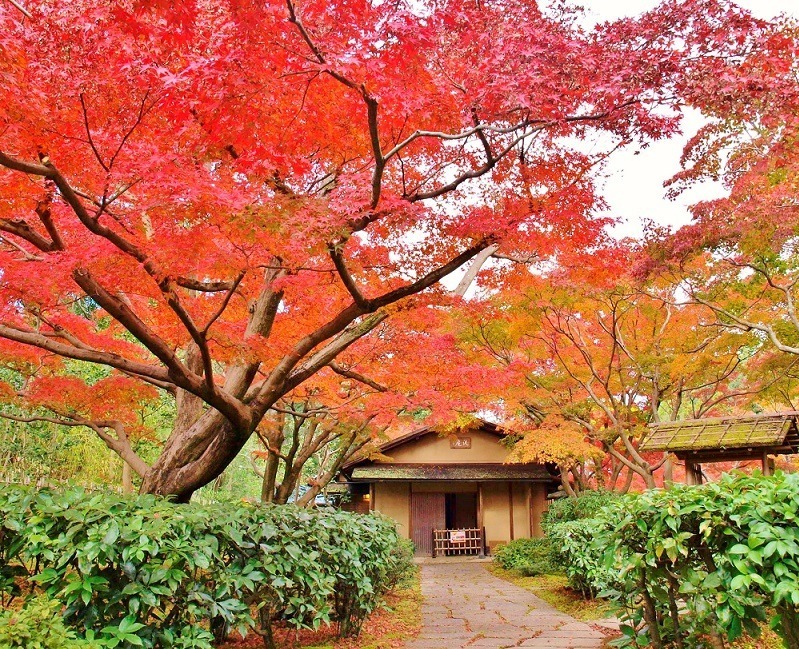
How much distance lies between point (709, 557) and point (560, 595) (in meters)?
7.38

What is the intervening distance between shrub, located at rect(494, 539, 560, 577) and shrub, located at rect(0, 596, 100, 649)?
1167 centimetres

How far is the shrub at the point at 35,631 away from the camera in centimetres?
288

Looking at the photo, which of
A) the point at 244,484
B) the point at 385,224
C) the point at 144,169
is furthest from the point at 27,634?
the point at 244,484

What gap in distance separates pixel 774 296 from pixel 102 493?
1118 cm

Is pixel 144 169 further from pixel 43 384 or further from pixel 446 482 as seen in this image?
pixel 446 482

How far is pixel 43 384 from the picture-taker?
27.7ft

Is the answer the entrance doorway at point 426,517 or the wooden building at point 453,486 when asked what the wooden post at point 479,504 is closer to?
the wooden building at point 453,486

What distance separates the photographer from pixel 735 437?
9.72 meters

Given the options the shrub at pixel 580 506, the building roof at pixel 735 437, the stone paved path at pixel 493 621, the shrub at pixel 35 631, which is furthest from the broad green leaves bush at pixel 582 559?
the shrub at pixel 35 631

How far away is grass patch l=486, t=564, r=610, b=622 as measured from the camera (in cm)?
834

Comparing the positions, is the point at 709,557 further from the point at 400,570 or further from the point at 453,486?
the point at 453,486

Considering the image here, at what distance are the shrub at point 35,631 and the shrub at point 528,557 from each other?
11.7 meters

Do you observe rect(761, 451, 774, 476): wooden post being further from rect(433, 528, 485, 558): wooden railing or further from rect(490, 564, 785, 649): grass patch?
rect(433, 528, 485, 558): wooden railing

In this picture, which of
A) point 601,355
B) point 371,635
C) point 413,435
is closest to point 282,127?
point 371,635
